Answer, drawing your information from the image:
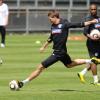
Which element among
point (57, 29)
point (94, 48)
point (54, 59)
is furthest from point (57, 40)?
point (94, 48)

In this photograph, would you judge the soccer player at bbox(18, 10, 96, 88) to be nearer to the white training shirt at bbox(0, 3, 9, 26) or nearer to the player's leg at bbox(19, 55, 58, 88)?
the player's leg at bbox(19, 55, 58, 88)

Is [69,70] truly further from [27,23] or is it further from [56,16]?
[27,23]

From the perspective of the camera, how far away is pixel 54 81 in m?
15.6

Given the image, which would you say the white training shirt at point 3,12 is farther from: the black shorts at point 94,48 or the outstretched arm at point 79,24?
the outstretched arm at point 79,24

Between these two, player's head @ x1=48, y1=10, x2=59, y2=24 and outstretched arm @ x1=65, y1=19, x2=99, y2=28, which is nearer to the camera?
outstretched arm @ x1=65, y1=19, x2=99, y2=28

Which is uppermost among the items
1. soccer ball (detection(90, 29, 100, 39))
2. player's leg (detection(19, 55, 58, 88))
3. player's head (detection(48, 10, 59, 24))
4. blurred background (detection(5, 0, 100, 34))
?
player's head (detection(48, 10, 59, 24))

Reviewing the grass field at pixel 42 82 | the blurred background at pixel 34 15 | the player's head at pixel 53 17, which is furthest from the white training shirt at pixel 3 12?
the player's head at pixel 53 17

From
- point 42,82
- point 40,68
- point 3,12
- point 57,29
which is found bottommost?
point 42,82

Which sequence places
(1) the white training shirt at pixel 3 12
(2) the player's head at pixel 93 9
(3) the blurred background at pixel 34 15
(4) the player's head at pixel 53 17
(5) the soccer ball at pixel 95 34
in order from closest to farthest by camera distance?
1. (4) the player's head at pixel 53 17
2. (2) the player's head at pixel 93 9
3. (5) the soccer ball at pixel 95 34
4. (1) the white training shirt at pixel 3 12
5. (3) the blurred background at pixel 34 15

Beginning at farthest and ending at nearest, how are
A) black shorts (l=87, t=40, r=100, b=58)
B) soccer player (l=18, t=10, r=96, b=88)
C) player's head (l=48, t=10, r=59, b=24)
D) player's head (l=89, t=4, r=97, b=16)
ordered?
black shorts (l=87, t=40, r=100, b=58)
player's head (l=89, t=4, r=97, b=16)
soccer player (l=18, t=10, r=96, b=88)
player's head (l=48, t=10, r=59, b=24)

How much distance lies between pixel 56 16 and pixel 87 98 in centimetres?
233

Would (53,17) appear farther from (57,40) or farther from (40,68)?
(40,68)

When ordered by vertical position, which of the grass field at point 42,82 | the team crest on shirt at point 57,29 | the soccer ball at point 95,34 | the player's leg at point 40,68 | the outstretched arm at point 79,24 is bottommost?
the grass field at point 42,82

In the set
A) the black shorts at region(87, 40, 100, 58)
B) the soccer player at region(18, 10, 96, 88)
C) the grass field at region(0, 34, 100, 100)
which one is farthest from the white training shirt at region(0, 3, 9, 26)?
the soccer player at region(18, 10, 96, 88)
